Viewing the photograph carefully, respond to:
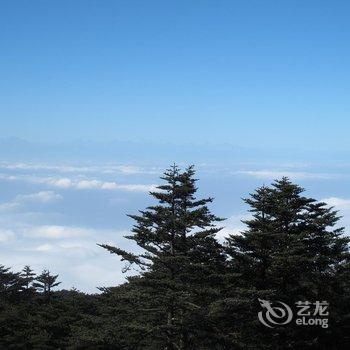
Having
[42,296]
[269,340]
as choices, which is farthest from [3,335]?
[269,340]

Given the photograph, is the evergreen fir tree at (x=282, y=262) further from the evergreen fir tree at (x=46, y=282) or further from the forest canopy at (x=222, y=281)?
the evergreen fir tree at (x=46, y=282)

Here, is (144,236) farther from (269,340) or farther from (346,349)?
(346,349)

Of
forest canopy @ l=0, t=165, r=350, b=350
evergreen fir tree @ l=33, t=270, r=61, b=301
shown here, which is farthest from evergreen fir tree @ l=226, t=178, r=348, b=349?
evergreen fir tree @ l=33, t=270, r=61, b=301

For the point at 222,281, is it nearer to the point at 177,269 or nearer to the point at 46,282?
the point at 177,269

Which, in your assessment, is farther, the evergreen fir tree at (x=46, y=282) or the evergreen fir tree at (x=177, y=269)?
the evergreen fir tree at (x=46, y=282)

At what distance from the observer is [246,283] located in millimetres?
29688

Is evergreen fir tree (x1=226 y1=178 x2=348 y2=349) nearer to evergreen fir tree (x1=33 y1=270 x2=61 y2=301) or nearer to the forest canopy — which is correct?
the forest canopy

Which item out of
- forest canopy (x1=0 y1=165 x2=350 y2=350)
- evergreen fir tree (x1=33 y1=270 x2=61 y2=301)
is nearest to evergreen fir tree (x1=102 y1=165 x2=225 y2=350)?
forest canopy (x1=0 y1=165 x2=350 y2=350)

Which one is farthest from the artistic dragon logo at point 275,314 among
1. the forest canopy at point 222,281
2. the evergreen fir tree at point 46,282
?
the evergreen fir tree at point 46,282

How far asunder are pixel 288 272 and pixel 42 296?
134 ft

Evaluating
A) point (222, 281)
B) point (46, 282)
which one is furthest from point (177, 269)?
point (46, 282)

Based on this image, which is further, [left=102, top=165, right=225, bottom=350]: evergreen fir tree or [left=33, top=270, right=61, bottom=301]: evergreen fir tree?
[left=33, top=270, right=61, bottom=301]: evergreen fir tree

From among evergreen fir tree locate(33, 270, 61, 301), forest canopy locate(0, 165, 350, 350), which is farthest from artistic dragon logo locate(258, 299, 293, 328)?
evergreen fir tree locate(33, 270, 61, 301)

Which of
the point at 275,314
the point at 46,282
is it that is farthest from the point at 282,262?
the point at 46,282
